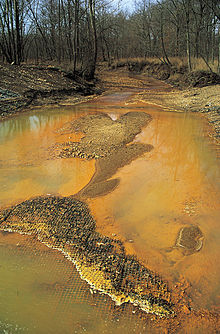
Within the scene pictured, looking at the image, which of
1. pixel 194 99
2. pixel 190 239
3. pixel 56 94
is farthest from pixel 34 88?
pixel 190 239

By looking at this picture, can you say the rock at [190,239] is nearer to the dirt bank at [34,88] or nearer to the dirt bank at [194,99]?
the dirt bank at [194,99]

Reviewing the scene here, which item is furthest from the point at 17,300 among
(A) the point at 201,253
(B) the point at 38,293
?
(A) the point at 201,253

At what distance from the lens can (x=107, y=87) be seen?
52.6 ft

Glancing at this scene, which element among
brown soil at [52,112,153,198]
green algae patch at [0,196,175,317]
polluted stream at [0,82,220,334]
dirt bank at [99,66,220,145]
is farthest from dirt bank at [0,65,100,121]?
green algae patch at [0,196,175,317]

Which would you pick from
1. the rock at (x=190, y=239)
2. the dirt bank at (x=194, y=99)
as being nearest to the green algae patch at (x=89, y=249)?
the rock at (x=190, y=239)

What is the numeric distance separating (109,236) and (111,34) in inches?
1162

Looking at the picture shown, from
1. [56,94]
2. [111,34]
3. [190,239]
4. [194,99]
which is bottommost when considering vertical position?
[190,239]

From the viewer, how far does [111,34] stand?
92.7ft

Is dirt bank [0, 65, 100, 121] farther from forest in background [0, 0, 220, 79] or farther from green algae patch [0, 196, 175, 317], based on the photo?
green algae patch [0, 196, 175, 317]

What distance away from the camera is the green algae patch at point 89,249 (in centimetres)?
233

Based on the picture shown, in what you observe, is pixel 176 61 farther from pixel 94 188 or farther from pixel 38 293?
pixel 38 293

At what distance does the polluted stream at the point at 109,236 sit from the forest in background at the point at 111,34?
11.5 metres

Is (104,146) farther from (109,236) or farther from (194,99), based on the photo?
(194,99)

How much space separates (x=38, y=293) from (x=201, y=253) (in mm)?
1731
